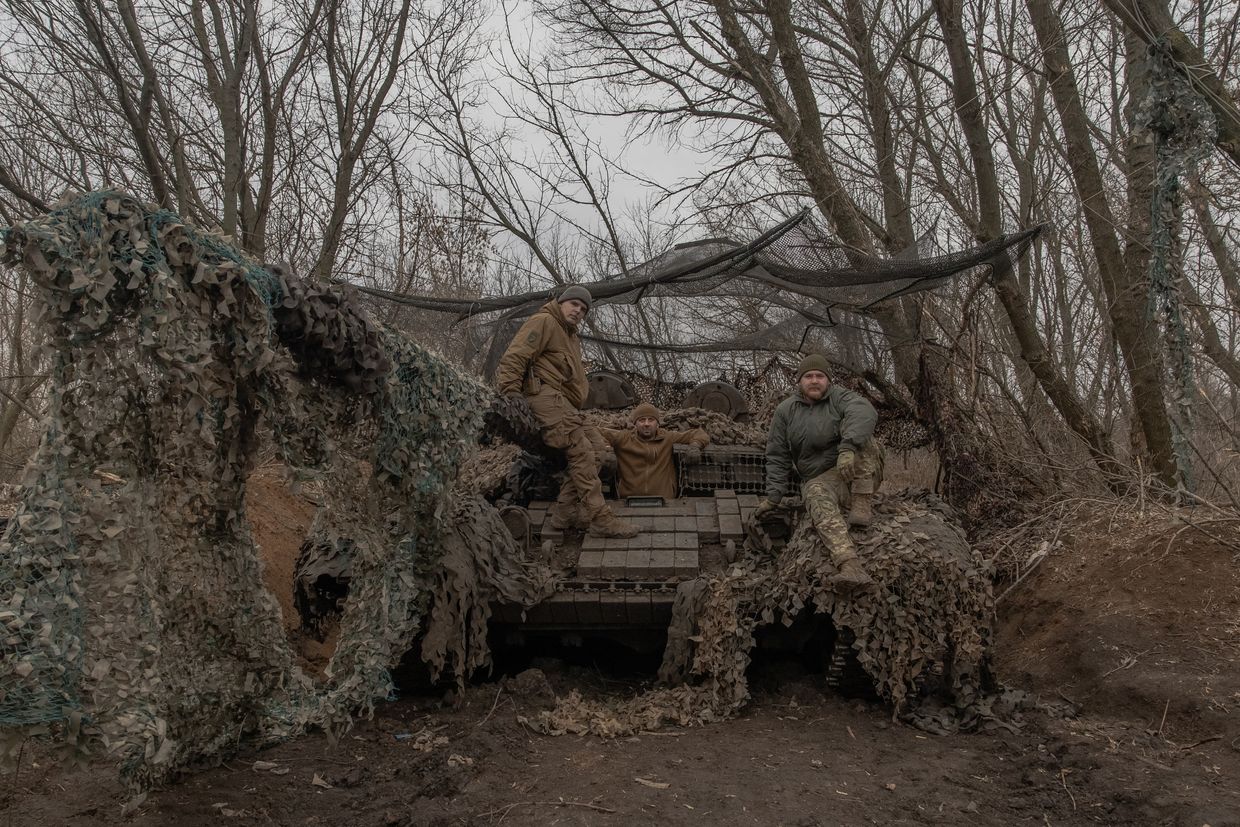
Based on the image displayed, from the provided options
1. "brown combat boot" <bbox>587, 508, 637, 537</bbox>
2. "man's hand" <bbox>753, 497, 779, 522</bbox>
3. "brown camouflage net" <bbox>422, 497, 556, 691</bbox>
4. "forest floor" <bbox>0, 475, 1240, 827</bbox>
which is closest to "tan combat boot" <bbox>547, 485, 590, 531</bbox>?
"brown combat boot" <bbox>587, 508, 637, 537</bbox>

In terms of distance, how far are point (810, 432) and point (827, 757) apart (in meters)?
2.13

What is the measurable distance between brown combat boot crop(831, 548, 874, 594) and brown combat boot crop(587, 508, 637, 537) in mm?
1555

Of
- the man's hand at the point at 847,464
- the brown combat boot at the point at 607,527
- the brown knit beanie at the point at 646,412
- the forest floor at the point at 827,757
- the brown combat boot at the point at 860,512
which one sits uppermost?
the brown knit beanie at the point at 646,412

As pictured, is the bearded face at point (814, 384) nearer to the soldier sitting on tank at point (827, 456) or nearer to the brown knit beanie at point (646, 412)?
the soldier sitting on tank at point (827, 456)

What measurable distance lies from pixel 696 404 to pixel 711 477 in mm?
1363

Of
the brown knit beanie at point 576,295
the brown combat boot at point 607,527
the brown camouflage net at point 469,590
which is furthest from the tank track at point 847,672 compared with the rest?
the brown knit beanie at point 576,295

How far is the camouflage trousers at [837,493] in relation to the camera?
545 cm

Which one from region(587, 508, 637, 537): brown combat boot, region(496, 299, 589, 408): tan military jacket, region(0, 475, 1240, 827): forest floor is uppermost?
region(496, 299, 589, 408): tan military jacket

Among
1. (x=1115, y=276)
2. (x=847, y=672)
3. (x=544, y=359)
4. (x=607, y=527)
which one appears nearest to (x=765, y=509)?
(x=607, y=527)

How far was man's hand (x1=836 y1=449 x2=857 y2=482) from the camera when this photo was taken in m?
5.64

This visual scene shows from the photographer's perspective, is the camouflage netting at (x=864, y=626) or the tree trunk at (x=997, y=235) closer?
the camouflage netting at (x=864, y=626)

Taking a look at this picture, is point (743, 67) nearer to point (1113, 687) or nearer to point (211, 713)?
point (1113, 687)

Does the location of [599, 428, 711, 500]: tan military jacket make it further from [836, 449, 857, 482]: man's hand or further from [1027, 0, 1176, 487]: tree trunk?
[1027, 0, 1176, 487]: tree trunk

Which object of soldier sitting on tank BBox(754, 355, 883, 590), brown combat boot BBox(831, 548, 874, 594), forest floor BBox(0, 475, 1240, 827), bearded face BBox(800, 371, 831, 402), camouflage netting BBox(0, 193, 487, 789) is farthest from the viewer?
bearded face BBox(800, 371, 831, 402)
